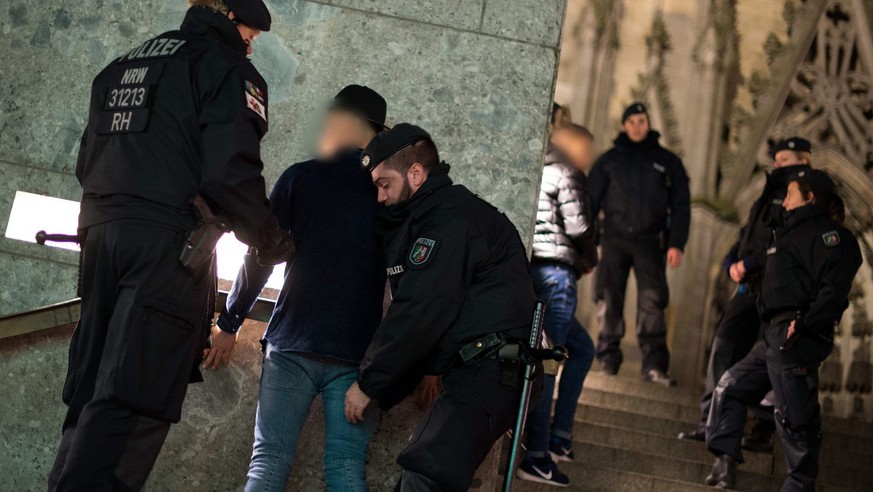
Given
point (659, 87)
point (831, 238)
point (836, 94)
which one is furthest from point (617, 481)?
point (659, 87)

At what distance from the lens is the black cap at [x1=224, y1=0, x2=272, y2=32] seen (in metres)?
3.73

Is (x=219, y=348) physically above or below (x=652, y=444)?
above

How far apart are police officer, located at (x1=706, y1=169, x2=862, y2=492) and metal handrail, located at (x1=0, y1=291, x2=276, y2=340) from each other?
256 centimetres

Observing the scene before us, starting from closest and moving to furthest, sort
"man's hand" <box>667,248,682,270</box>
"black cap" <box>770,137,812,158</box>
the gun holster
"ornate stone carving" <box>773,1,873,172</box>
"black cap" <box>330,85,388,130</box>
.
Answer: the gun holster
"black cap" <box>330,85,388,130</box>
"black cap" <box>770,137,812,158</box>
"man's hand" <box>667,248,682,270</box>
"ornate stone carving" <box>773,1,873,172</box>

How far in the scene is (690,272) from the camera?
13.2 meters

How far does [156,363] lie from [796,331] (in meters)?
3.34

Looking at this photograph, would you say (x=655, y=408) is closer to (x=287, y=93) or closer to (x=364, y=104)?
(x=287, y=93)

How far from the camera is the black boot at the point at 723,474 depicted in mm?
5828

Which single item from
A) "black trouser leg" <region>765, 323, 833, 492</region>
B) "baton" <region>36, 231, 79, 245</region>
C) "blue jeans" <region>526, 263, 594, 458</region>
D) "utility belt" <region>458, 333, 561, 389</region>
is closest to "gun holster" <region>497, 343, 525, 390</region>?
"utility belt" <region>458, 333, 561, 389</region>

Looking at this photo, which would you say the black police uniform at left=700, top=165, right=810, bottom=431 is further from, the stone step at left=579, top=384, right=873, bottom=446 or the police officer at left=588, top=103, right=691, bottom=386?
the police officer at left=588, top=103, right=691, bottom=386

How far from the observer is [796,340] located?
5.54m

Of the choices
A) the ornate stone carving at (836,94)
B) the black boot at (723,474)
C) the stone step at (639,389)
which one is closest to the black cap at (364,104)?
the black boot at (723,474)

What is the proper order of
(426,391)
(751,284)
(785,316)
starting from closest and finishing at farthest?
1. (426,391)
2. (785,316)
3. (751,284)

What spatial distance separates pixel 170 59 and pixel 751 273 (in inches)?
156
